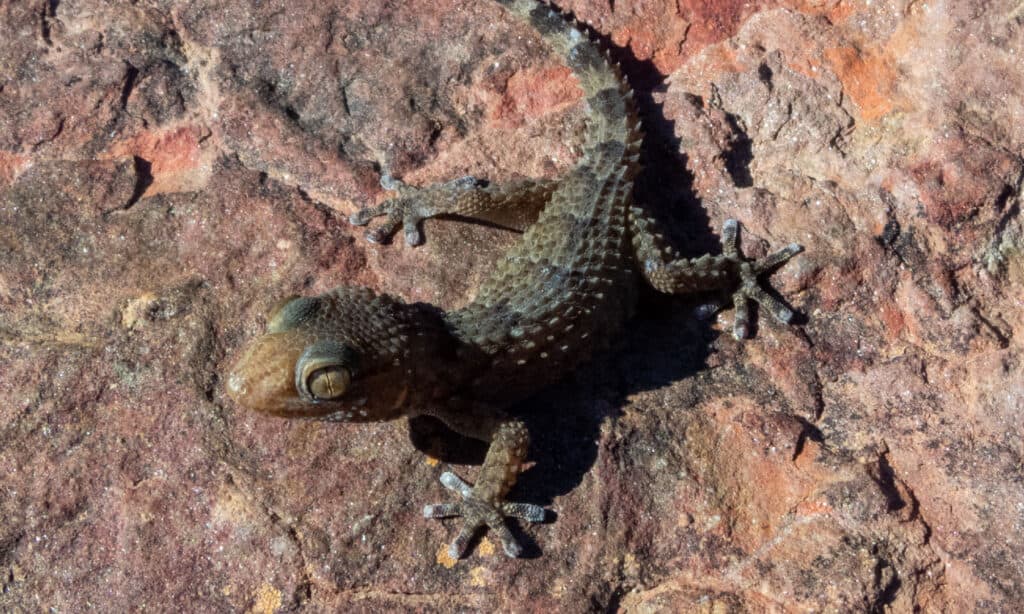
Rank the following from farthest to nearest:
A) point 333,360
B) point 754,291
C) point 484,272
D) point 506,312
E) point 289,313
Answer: point 484,272, point 754,291, point 506,312, point 289,313, point 333,360

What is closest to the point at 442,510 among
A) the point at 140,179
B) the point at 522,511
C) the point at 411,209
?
the point at 522,511

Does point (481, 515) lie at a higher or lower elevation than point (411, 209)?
lower

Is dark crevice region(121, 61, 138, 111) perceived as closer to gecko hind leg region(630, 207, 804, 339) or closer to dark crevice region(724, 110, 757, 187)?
gecko hind leg region(630, 207, 804, 339)

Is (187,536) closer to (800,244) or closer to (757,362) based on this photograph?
(757,362)

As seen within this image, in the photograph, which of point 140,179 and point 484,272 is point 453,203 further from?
point 140,179

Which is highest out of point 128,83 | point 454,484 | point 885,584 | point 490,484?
point 885,584

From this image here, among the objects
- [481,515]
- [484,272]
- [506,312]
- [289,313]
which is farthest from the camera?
[484,272]

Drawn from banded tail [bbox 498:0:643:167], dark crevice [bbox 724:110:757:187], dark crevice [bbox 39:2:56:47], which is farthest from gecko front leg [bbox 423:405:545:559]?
dark crevice [bbox 39:2:56:47]

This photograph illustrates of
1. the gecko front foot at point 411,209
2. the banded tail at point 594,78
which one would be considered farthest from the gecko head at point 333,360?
the banded tail at point 594,78

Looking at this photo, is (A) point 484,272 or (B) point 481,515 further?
(A) point 484,272

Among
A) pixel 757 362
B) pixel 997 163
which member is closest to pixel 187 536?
pixel 757 362
